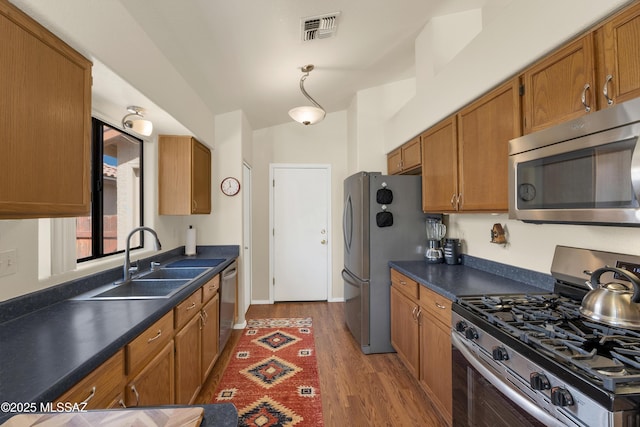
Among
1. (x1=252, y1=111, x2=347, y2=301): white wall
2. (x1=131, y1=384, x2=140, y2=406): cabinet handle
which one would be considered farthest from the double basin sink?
(x1=252, y1=111, x2=347, y2=301): white wall

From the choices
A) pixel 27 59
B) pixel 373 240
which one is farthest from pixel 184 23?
pixel 373 240

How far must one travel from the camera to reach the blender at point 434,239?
2.64 meters

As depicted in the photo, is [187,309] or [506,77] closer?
[506,77]

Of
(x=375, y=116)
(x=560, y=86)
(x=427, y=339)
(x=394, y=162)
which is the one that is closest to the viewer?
(x=560, y=86)

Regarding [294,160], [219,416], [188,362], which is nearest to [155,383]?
[188,362]

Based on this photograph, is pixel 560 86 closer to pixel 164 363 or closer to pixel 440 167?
pixel 440 167

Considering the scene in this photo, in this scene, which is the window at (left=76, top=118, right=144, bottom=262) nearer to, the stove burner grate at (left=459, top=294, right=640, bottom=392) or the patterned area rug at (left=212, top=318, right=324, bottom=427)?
the patterned area rug at (left=212, top=318, right=324, bottom=427)

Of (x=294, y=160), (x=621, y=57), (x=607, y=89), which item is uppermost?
(x=294, y=160)

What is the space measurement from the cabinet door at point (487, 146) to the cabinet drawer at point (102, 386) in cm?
199

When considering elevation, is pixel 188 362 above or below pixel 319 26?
below

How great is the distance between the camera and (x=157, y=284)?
81.8 inches

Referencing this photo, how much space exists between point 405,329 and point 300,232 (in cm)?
223

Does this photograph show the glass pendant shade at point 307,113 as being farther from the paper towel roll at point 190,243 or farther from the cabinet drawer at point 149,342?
the cabinet drawer at point 149,342

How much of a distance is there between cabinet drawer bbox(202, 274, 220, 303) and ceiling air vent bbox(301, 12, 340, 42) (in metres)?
2.03
